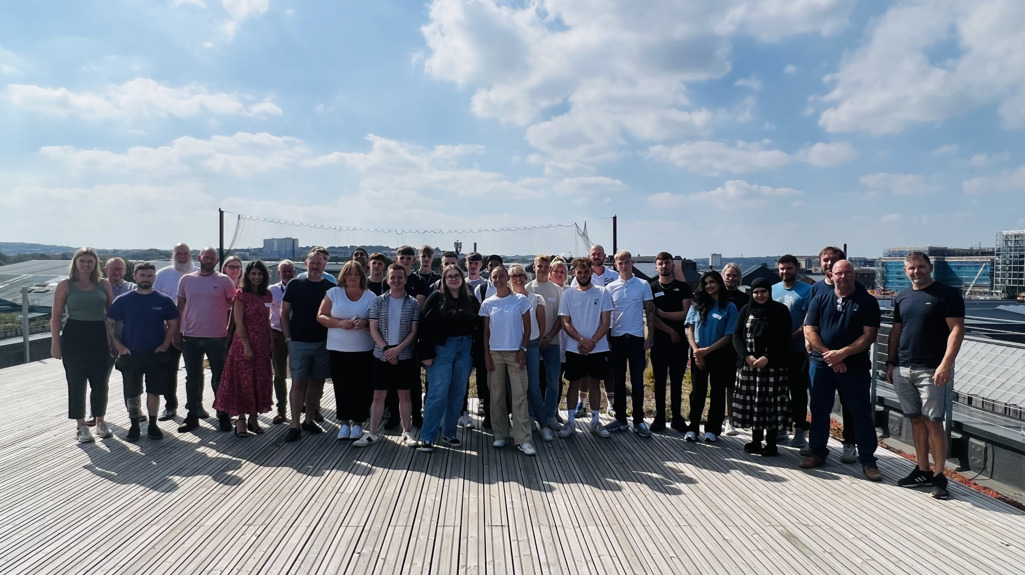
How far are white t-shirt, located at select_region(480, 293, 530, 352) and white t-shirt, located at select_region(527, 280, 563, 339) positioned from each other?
1.75 feet

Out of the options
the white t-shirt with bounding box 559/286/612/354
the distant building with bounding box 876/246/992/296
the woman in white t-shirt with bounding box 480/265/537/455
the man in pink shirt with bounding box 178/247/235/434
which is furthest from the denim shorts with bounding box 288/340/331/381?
the distant building with bounding box 876/246/992/296

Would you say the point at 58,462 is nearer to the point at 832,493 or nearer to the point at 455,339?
the point at 455,339

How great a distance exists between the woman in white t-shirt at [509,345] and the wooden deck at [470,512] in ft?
1.06

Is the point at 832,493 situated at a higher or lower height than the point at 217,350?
lower

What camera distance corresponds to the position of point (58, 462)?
4445mm

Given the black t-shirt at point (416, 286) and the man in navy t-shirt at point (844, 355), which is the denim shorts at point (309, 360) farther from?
the man in navy t-shirt at point (844, 355)

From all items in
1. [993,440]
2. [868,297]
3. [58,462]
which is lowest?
[58,462]

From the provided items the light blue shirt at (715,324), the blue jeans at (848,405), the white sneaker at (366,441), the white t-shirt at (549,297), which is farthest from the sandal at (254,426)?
the blue jeans at (848,405)

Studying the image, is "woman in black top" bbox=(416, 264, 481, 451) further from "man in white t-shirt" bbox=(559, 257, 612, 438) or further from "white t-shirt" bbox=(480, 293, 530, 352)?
"man in white t-shirt" bbox=(559, 257, 612, 438)

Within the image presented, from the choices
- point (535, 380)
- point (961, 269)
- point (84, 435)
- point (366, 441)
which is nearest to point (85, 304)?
point (84, 435)

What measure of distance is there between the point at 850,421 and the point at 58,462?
6726 millimetres

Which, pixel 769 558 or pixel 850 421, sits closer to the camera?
pixel 769 558

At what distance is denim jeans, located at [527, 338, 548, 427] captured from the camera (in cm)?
501

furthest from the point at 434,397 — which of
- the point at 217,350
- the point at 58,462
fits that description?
the point at 58,462
